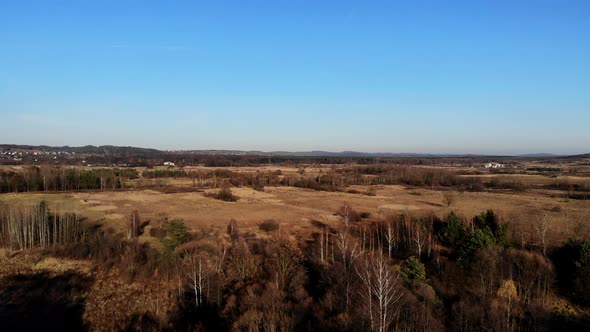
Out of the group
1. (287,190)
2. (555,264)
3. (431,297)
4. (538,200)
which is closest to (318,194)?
(287,190)

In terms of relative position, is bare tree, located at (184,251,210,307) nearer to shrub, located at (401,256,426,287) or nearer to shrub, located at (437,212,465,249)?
shrub, located at (401,256,426,287)

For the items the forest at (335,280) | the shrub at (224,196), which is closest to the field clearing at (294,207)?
the shrub at (224,196)

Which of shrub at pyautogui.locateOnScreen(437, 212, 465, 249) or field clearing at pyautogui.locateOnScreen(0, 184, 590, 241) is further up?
shrub at pyautogui.locateOnScreen(437, 212, 465, 249)

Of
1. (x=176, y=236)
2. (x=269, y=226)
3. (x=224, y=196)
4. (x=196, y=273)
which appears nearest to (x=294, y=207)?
(x=224, y=196)

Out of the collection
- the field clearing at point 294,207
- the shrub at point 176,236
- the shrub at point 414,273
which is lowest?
the field clearing at point 294,207

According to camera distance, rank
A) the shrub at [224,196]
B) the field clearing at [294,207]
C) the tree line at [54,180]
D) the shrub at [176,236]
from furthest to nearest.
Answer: the tree line at [54,180] < the shrub at [224,196] < the field clearing at [294,207] < the shrub at [176,236]

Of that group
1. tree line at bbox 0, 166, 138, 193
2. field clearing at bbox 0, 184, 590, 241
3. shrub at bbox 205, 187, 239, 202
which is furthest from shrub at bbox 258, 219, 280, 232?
tree line at bbox 0, 166, 138, 193

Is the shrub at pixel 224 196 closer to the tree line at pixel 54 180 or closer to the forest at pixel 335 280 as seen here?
the tree line at pixel 54 180

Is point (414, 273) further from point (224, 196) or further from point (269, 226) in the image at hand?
point (224, 196)
